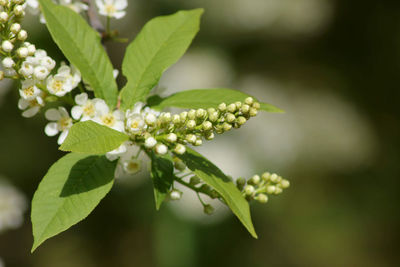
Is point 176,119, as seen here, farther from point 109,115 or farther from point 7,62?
point 7,62

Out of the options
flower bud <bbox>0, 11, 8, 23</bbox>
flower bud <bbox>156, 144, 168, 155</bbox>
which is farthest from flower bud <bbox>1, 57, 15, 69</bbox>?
flower bud <bbox>156, 144, 168, 155</bbox>

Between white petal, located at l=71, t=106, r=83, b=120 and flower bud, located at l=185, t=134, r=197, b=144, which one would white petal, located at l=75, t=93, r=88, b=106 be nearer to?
white petal, located at l=71, t=106, r=83, b=120

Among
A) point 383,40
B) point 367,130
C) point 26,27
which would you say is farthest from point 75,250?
point 383,40

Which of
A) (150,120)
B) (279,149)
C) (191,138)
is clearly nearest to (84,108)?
(150,120)

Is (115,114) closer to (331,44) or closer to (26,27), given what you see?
(26,27)

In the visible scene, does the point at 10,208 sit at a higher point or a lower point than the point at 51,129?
lower

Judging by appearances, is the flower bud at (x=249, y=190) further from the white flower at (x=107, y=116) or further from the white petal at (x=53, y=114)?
the white petal at (x=53, y=114)

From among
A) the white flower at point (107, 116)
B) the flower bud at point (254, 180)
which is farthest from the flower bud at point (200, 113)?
the flower bud at point (254, 180)
